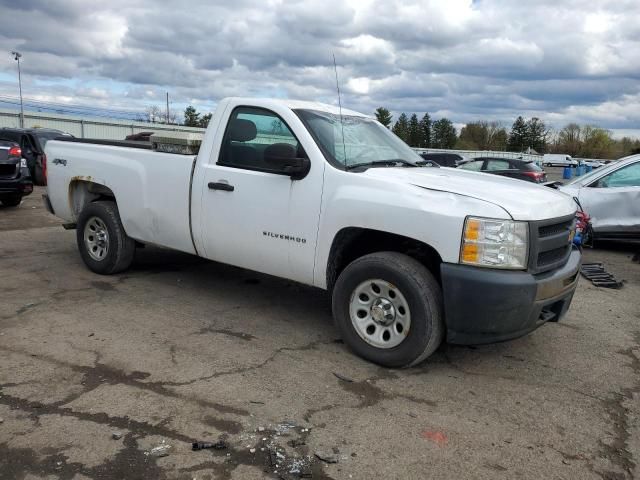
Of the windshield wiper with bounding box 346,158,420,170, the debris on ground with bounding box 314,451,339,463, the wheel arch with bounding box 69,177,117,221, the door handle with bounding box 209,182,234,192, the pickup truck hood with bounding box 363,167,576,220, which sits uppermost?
the windshield wiper with bounding box 346,158,420,170

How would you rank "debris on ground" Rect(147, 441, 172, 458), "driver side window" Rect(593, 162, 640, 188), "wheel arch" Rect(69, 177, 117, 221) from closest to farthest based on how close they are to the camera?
"debris on ground" Rect(147, 441, 172, 458)
"wheel arch" Rect(69, 177, 117, 221)
"driver side window" Rect(593, 162, 640, 188)

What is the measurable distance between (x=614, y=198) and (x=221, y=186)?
6.96m

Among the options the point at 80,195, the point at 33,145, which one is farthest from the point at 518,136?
the point at 80,195

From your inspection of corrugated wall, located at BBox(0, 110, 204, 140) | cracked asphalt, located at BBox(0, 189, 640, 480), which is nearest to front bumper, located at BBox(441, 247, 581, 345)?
cracked asphalt, located at BBox(0, 189, 640, 480)

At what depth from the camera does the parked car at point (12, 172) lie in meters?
11.5

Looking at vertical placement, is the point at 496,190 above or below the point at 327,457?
above

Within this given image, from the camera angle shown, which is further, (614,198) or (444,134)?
(444,134)

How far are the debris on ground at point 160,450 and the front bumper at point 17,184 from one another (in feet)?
34.1

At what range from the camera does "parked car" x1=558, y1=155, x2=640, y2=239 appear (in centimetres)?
905

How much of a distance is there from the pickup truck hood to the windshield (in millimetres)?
285

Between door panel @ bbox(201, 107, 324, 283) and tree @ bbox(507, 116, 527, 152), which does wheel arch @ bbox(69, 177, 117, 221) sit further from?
tree @ bbox(507, 116, 527, 152)

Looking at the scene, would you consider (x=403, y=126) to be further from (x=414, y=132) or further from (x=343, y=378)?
(x=343, y=378)

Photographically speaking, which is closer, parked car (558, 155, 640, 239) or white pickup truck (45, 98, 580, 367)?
white pickup truck (45, 98, 580, 367)

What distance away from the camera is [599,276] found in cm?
741
